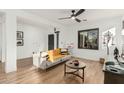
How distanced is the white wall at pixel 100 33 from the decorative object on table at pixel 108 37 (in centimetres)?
19

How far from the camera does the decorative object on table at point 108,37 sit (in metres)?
4.43

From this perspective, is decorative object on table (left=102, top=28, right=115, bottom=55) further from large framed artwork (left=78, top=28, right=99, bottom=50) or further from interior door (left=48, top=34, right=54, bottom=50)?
interior door (left=48, top=34, right=54, bottom=50)

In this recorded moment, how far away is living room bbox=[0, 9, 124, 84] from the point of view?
3.28 m

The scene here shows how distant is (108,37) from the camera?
15.7 feet

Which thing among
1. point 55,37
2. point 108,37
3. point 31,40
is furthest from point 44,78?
point 55,37

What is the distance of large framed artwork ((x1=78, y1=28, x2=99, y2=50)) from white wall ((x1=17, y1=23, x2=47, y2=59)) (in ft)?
9.79

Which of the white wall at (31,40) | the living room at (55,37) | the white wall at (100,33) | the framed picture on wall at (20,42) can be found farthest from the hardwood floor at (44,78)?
the white wall at (31,40)

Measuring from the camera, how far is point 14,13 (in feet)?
11.2

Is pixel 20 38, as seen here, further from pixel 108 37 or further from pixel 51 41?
pixel 108 37

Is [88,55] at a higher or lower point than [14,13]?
lower

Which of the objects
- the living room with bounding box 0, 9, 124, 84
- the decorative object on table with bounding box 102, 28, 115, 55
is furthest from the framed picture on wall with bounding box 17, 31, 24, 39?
the decorative object on table with bounding box 102, 28, 115, 55

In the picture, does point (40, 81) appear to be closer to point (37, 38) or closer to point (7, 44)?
point (7, 44)
